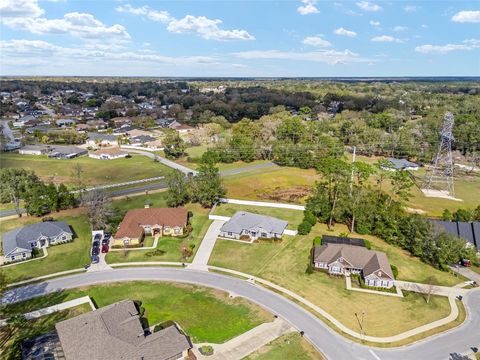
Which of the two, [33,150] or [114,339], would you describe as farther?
[33,150]

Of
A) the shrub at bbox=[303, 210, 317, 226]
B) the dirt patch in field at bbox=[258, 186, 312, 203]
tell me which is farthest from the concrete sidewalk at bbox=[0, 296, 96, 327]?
the dirt patch in field at bbox=[258, 186, 312, 203]

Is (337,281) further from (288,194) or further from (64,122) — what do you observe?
(64,122)

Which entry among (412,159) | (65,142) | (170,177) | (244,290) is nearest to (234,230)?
(244,290)

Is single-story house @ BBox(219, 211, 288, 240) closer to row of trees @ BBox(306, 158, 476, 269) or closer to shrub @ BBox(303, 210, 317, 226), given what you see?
shrub @ BBox(303, 210, 317, 226)

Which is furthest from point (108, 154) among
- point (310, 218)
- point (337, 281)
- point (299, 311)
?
point (299, 311)

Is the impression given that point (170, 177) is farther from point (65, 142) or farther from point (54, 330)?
point (65, 142)

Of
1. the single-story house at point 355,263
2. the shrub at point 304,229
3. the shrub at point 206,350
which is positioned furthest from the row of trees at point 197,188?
the shrub at point 206,350

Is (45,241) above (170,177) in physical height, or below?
below

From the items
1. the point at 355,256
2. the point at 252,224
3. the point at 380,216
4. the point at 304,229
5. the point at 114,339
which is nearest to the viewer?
the point at 114,339
